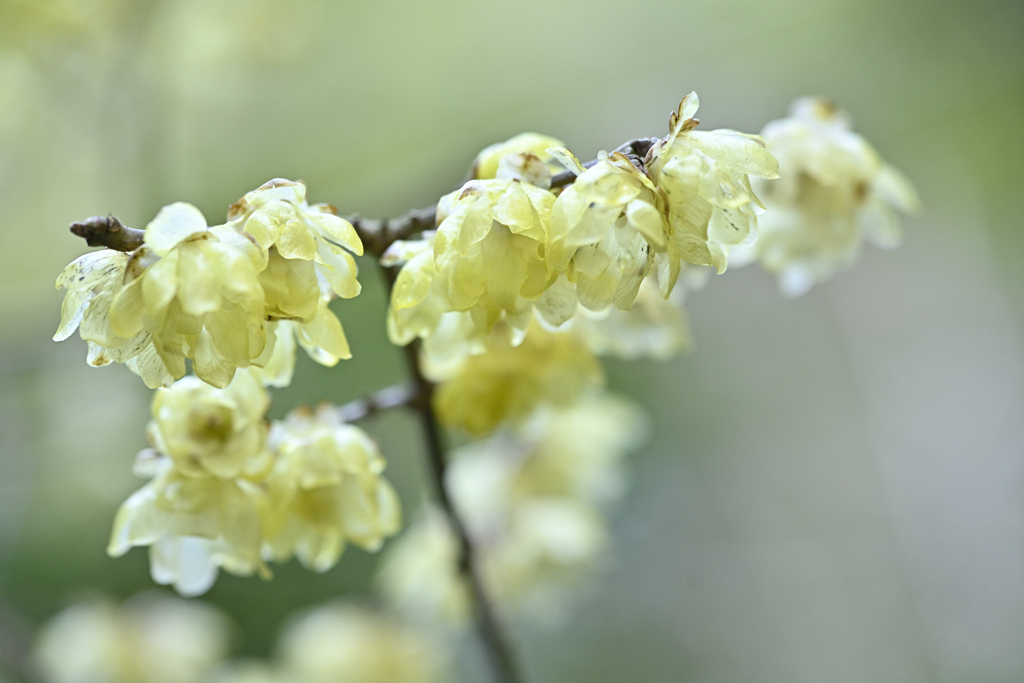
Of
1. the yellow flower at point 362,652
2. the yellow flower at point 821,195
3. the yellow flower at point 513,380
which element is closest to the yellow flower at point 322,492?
the yellow flower at point 513,380

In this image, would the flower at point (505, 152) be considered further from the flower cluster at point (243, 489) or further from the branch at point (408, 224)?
the flower cluster at point (243, 489)

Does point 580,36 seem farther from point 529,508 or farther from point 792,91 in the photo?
point 529,508

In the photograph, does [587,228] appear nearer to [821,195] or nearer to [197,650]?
[821,195]

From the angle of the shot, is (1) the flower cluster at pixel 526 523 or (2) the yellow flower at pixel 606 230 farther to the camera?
(1) the flower cluster at pixel 526 523

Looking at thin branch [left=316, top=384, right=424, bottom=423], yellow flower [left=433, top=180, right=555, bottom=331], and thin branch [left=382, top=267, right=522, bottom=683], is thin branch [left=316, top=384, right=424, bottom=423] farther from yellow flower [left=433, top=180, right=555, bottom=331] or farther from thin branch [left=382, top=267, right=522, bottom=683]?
yellow flower [left=433, top=180, right=555, bottom=331]

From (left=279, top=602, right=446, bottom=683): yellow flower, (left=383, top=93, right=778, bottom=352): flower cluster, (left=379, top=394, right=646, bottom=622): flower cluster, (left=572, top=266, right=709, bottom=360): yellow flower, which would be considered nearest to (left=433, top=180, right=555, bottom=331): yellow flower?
(left=383, top=93, right=778, bottom=352): flower cluster

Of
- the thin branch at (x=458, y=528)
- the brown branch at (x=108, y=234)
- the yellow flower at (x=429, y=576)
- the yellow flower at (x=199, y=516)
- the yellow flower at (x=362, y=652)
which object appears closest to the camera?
the brown branch at (x=108, y=234)

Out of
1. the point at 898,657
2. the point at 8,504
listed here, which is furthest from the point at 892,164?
the point at 8,504
